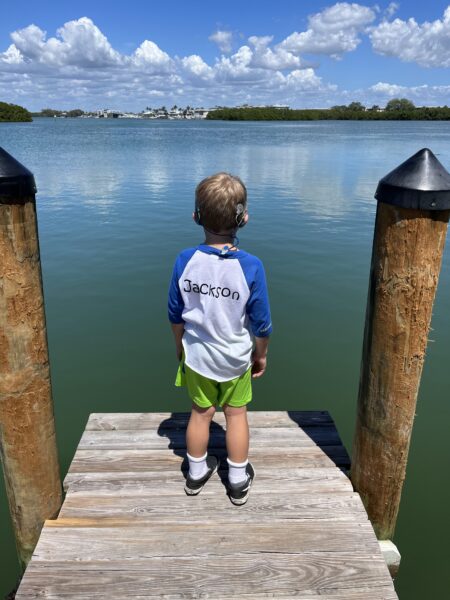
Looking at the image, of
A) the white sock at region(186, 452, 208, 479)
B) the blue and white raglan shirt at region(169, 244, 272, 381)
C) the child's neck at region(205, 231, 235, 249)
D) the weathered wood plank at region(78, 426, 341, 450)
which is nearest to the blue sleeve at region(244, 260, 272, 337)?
the blue and white raglan shirt at region(169, 244, 272, 381)

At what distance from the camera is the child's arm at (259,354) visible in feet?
9.93

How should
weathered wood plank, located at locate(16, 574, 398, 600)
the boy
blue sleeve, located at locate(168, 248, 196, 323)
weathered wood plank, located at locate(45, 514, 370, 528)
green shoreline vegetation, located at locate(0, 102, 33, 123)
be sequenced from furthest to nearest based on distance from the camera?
green shoreline vegetation, located at locate(0, 102, 33, 123) < weathered wood plank, located at locate(45, 514, 370, 528) < blue sleeve, located at locate(168, 248, 196, 323) < the boy < weathered wood plank, located at locate(16, 574, 398, 600)

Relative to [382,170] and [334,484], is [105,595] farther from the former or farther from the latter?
[382,170]

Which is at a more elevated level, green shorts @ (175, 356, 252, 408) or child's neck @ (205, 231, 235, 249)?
child's neck @ (205, 231, 235, 249)

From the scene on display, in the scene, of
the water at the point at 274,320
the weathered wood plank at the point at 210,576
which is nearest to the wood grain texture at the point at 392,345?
the weathered wood plank at the point at 210,576

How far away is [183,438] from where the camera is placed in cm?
395

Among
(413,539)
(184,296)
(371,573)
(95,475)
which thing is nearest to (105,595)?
(95,475)

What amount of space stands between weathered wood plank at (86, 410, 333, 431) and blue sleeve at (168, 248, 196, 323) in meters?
1.45

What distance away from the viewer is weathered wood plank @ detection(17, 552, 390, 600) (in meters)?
2.59

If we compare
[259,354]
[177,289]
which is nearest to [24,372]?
[177,289]

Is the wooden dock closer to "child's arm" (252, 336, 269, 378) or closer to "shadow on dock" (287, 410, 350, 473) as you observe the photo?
"shadow on dock" (287, 410, 350, 473)

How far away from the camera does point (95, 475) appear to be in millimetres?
3512

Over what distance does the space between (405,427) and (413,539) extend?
6.35ft

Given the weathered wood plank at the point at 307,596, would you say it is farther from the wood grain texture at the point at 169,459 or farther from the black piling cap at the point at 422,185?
the black piling cap at the point at 422,185
